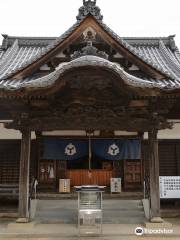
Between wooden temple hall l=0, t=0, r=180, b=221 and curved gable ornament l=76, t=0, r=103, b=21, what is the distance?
5 centimetres

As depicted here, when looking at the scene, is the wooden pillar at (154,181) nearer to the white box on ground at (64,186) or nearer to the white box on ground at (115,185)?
the white box on ground at (115,185)

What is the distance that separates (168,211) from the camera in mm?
10352

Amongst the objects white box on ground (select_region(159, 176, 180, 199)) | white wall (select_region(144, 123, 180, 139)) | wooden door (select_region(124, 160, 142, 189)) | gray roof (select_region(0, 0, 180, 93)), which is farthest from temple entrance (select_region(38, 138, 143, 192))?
gray roof (select_region(0, 0, 180, 93))

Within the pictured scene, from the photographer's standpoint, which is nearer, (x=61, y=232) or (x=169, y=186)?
(x=61, y=232)

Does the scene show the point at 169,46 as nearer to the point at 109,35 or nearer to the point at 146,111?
the point at 109,35

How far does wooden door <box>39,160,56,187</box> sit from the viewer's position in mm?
12422

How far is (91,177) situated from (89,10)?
7578 mm

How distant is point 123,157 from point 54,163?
2970mm

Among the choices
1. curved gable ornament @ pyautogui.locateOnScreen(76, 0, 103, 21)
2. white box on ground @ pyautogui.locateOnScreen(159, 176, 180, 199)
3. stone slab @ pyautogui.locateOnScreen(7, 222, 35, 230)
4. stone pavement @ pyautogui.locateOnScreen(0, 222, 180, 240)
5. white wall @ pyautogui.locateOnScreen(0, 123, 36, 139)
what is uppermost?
curved gable ornament @ pyautogui.locateOnScreen(76, 0, 103, 21)

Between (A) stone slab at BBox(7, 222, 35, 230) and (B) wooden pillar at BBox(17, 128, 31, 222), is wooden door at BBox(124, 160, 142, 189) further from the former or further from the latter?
(A) stone slab at BBox(7, 222, 35, 230)

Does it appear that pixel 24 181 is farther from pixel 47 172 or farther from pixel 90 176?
pixel 90 176

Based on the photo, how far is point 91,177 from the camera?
14.2 meters

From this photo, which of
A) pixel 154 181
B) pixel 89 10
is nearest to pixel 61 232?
pixel 154 181

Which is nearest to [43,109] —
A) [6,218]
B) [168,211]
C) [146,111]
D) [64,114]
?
[64,114]
